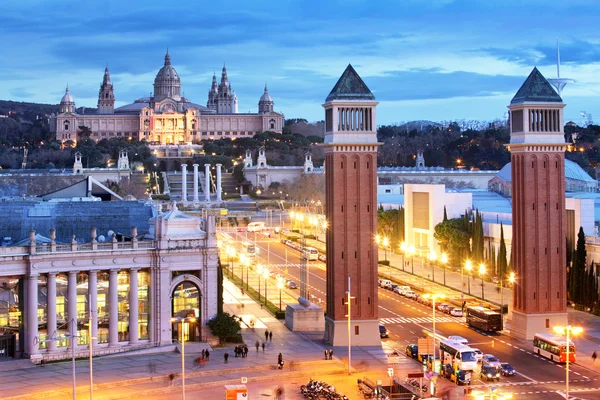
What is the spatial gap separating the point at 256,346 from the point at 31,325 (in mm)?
12449

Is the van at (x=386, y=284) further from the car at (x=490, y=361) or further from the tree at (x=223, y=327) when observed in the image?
the car at (x=490, y=361)

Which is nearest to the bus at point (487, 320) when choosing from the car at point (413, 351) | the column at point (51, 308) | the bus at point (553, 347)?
the bus at point (553, 347)

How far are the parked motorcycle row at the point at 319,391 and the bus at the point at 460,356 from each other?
7.92 meters

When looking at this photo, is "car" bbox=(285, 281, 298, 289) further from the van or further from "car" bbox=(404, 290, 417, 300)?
"car" bbox=(404, 290, 417, 300)

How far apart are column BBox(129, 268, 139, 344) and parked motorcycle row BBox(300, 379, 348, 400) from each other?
46.1 feet

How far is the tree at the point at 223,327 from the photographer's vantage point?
60.4 m

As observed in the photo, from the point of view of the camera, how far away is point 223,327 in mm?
60375

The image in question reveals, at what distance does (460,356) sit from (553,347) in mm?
6688

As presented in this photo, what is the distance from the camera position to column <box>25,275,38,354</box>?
57188 mm

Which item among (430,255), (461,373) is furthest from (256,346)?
(430,255)

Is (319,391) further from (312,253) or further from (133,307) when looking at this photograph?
(312,253)

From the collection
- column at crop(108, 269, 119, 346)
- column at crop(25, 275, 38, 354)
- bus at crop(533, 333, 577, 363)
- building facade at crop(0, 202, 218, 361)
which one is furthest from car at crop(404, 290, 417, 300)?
column at crop(25, 275, 38, 354)

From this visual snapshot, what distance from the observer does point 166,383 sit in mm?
51062

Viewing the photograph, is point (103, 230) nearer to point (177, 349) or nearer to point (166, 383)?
point (177, 349)
